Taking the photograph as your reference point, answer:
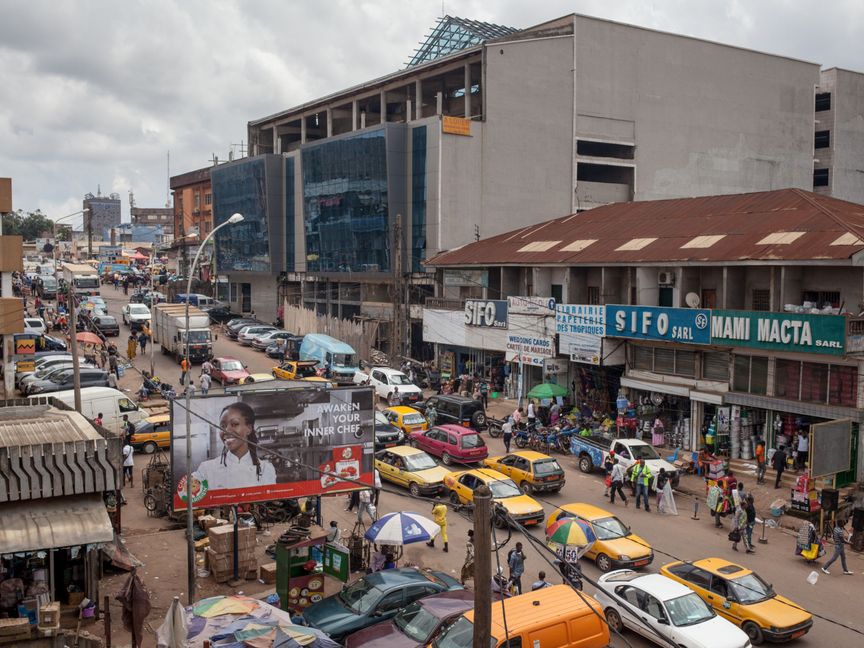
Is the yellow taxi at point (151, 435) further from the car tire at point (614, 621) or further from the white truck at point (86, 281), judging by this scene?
the white truck at point (86, 281)

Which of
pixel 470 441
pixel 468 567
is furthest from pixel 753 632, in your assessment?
pixel 470 441

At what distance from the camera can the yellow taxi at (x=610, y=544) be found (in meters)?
19.2

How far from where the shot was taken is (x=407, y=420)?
32.8 meters

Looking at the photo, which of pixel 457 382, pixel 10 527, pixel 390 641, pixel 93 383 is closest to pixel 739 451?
pixel 457 382

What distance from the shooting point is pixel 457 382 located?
42469mm

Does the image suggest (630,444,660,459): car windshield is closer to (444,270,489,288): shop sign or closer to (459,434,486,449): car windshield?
(459,434,486,449): car windshield

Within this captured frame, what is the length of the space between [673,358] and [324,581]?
19.3 m

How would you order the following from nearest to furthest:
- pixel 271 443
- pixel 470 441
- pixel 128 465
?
1. pixel 271 443
2. pixel 128 465
3. pixel 470 441

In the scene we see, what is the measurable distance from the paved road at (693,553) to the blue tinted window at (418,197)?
1116 inches

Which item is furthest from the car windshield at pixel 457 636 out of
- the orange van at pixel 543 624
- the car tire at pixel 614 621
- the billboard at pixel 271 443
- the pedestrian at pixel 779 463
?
the pedestrian at pixel 779 463

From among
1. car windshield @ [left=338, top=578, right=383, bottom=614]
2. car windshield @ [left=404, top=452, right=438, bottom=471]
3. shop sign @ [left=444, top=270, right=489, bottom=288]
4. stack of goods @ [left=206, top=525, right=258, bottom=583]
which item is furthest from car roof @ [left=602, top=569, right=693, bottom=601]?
shop sign @ [left=444, top=270, right=489, bottom=288]

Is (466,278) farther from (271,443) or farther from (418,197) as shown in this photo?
(271,443)

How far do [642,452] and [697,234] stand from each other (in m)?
11.5

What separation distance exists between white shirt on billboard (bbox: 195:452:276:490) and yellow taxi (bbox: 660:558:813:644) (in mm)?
9562
